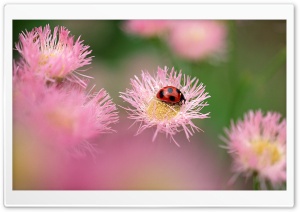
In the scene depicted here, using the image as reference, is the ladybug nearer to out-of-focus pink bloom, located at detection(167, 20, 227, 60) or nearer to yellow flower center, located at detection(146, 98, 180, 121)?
yellow flower center, located at detection(146, 98, 180, 121)

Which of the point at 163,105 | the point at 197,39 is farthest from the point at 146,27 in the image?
the point at 163,105

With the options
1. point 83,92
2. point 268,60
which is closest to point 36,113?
point 83,92

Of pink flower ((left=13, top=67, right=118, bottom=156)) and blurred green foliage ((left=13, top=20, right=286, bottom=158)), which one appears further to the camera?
blurred green foliage ((left=13, top=20, right=286, bottom=158))

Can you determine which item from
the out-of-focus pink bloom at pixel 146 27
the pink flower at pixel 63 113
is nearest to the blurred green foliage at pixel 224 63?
the out-of-focus pink bloom at pixel 146 27

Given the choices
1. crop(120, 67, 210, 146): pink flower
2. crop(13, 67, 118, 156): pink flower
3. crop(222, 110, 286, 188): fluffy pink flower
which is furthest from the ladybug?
crop(222, 110, 286, 188): fluffy pink flower

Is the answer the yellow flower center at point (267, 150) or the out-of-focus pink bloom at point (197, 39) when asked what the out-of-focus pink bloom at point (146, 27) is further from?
the yellow flower center at point (267, 150)
